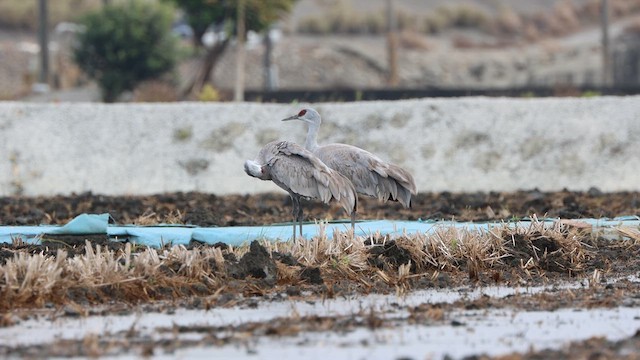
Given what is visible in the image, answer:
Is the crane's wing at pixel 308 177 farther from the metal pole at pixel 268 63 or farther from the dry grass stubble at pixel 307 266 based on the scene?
the metal pole at pixel 268 63

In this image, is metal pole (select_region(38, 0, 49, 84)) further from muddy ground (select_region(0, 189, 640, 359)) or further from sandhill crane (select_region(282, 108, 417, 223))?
sandhill crane (select_region(282, 108, 417, 223))

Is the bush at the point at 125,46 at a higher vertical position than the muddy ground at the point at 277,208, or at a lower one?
higher

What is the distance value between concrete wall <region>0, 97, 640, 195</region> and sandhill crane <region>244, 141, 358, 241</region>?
11.0m

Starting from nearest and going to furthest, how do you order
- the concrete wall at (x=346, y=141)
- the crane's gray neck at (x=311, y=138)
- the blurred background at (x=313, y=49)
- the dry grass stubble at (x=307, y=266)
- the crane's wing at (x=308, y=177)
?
the dry grass stubble at (x=307, y=266) → the crane's wing at (x=308, y=177) → the crane's gray neck at (x=311, y=138) → the concrete wall at (x=346, y=141) → the blurred background at (x=313, y=49)

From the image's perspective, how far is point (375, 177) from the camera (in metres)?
15.2

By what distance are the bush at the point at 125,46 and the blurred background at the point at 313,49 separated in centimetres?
5

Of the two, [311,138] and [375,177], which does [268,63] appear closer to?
[311,138]

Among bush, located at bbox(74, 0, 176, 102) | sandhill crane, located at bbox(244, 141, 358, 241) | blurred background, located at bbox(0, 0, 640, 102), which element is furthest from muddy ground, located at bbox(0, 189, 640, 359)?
bush, located at bbox(74, 0, 176, 102)

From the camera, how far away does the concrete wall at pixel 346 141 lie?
2572 cm

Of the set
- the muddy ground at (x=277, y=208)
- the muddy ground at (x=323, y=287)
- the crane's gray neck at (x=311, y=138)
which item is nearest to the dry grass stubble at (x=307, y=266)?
the muddy ground at (x=323, y=287)

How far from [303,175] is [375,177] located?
4.24 ft

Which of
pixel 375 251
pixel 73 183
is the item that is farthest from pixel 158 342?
pixel 73 183

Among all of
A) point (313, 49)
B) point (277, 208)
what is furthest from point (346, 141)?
point (313, 49)

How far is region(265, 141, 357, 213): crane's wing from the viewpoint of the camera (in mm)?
14000
